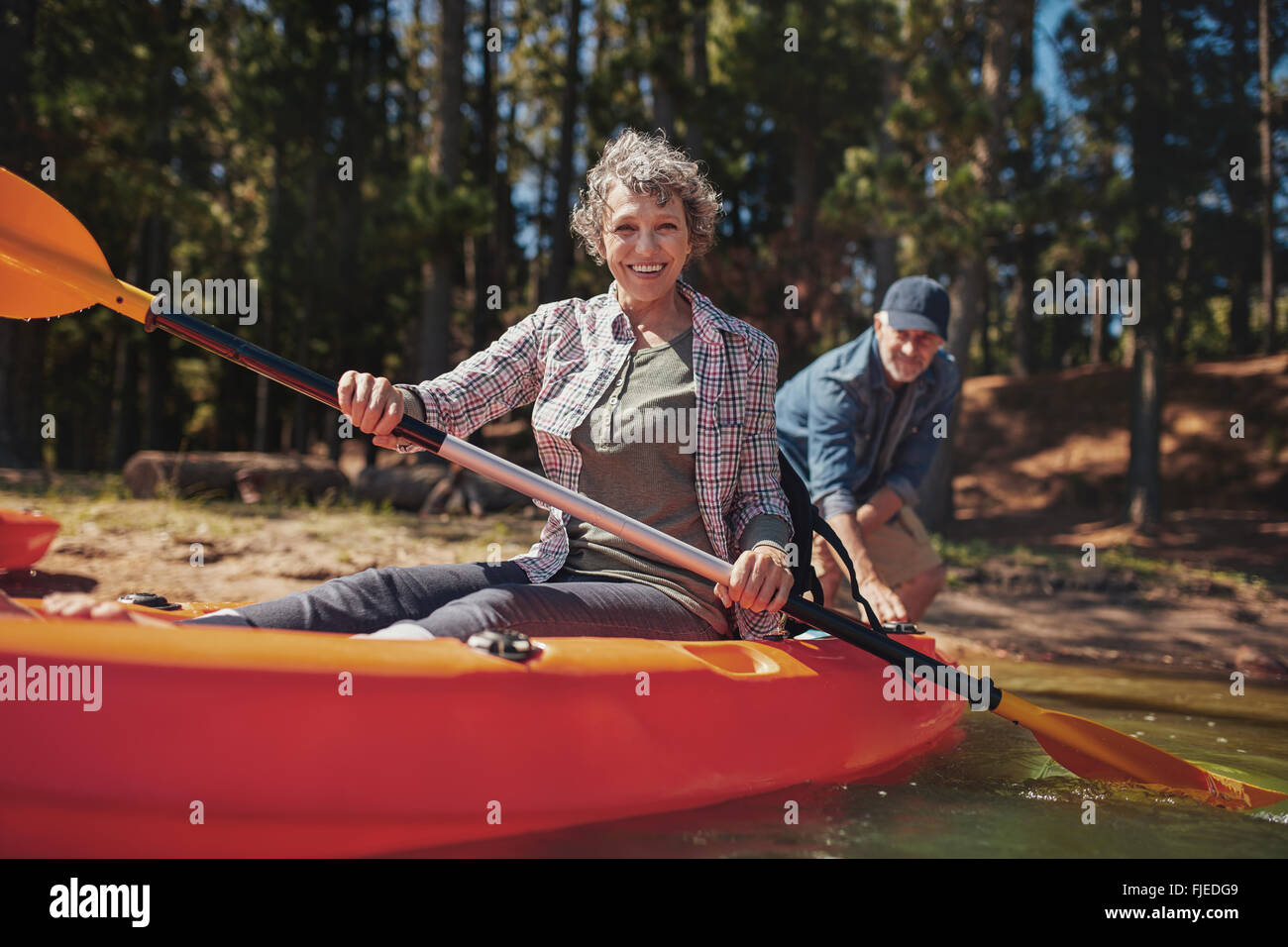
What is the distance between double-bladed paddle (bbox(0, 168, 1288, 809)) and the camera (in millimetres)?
2400

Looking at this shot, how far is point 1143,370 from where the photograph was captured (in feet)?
40.7

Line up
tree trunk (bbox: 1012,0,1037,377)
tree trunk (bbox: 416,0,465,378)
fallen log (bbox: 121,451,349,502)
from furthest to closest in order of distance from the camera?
tree trunk (bbox: 1012,0,1037,377), tree trunk (bbox: 416,0,465,378), fallen log (bbox: 121,451,349,502)

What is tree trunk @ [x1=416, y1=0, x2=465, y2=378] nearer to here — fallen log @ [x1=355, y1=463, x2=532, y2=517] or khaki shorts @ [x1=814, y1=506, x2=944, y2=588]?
fallen log @ [x1=355, y1=463, x2=532, y2=517]

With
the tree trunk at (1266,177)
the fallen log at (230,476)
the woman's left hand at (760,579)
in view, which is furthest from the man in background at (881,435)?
the tree trunk at (1266,177)

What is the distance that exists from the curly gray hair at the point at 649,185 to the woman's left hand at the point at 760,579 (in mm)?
882

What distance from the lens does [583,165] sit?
61.3 feet

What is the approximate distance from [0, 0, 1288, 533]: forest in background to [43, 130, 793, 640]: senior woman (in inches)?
253

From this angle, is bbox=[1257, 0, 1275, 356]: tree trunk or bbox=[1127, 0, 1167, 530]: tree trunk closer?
bbox=[1127, 0, 1167, 530]: tree trunk

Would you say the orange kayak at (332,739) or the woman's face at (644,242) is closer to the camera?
the orange kayak at (332,739)

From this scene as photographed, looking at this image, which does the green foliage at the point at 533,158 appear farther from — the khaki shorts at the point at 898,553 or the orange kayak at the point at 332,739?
the orange kayak at the point at 332,739

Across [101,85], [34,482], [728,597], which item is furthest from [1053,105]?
[728,597]

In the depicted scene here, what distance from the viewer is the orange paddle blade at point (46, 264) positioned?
A: 2582 millimetres

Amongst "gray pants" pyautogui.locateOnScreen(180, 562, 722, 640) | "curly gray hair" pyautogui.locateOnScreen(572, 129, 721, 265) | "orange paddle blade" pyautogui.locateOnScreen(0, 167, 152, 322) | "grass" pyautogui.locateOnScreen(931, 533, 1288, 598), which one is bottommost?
"grass" pyautogui.locateOnScreen(931, 533, 1288, 598)

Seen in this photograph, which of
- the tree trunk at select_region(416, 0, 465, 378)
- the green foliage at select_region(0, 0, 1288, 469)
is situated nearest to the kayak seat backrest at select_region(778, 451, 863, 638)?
the green foliage at select_region(0, 0, 1288, 469)
